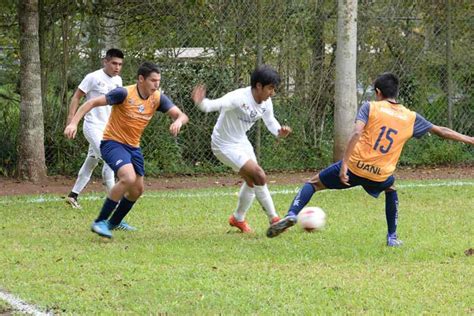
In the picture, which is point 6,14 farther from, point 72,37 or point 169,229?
point 169,229

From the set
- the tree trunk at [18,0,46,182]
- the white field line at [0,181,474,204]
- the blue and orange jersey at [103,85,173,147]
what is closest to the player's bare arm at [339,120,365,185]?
the blue and orange jersey at [103,85,173,147]

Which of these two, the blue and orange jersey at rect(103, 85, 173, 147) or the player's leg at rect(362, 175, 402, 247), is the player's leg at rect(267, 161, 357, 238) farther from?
the blue and orange jersey at rect(103, 85, 173, 147)

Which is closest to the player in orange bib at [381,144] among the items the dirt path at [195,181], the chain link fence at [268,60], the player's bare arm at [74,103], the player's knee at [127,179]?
the player's knee at [127,179]

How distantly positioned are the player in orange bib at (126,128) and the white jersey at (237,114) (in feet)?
1.33

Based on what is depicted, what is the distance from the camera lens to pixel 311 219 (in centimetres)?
876

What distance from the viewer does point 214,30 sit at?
14727 mm

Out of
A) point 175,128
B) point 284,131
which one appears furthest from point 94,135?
point 284,131

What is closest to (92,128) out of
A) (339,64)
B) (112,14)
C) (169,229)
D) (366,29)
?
(169,229)

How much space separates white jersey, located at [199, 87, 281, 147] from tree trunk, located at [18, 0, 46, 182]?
4.69 metres

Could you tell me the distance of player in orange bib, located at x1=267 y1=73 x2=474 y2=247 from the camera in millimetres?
8414

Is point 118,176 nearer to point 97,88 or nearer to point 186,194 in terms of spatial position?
point 97,88

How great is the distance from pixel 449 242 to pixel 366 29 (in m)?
7.53

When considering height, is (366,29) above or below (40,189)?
above

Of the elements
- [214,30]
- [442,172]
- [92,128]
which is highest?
[214,30]
